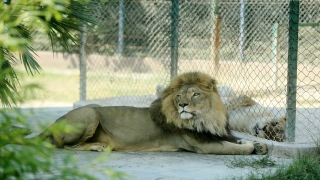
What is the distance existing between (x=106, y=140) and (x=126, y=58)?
6355mm

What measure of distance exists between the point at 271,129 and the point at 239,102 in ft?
2.57

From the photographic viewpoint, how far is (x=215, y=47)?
8.34 metres

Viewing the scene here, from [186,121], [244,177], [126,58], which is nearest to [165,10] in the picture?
[126,58]

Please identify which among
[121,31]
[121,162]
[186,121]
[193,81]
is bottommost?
[121,162]

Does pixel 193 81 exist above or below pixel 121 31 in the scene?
below

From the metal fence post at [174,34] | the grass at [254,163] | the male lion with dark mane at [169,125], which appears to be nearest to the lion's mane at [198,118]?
the male lion with dark mane at [169,125]

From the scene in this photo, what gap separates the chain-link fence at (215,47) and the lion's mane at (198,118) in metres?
0.80

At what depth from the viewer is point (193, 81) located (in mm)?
6484

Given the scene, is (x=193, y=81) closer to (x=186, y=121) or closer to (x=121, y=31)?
(x=186, y=121)

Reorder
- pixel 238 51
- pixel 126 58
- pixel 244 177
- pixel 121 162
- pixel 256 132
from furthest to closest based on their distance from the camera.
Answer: pixel 126 58 < pixel 238 51 < pixel 256 132 < pixel 121 162 < pixel 244 177

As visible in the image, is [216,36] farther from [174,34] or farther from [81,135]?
[81,135]

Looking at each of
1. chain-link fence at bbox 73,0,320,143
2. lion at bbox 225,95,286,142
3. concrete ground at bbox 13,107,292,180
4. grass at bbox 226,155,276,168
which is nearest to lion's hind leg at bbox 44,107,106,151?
concrete ground at bbox 13,107,292,180

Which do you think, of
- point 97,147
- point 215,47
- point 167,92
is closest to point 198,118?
point 167,92

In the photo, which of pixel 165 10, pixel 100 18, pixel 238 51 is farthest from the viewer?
pixel 100 18
